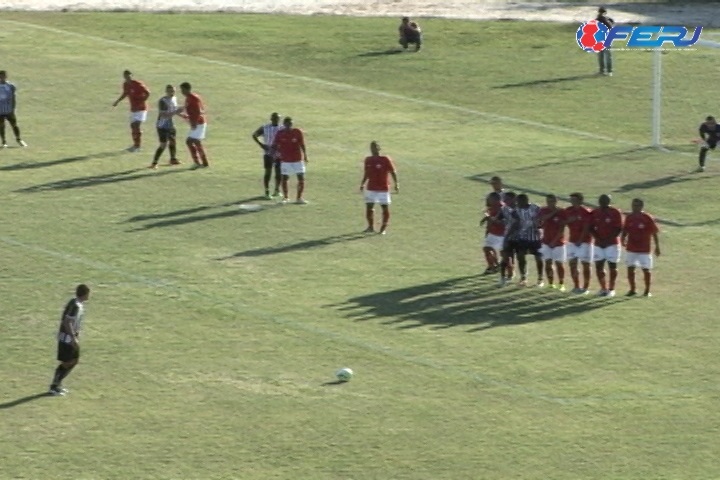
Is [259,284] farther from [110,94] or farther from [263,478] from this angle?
[110,94]

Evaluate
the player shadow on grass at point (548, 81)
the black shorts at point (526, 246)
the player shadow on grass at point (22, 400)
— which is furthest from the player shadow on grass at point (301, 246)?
the player shadow on grass at point (548, 81)

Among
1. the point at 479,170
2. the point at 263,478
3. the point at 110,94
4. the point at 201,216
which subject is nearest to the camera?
the point at 263,478

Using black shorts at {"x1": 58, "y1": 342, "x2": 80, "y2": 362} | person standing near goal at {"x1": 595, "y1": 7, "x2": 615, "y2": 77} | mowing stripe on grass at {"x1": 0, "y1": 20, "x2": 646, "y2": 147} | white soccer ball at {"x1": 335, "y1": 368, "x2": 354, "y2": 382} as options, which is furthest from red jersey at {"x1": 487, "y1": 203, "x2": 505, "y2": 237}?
person standing near goal at {"x1": 595, "y1": 7, "x2": 615, "y2": 77}

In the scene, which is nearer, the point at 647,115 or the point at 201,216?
the point at 201,216

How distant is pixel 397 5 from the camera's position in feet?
209

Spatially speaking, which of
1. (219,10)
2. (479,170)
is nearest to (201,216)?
(479,170)

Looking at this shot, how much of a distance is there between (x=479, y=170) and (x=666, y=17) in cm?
2188

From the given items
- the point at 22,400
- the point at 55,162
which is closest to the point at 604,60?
the point at 55,162

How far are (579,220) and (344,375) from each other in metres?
6.71

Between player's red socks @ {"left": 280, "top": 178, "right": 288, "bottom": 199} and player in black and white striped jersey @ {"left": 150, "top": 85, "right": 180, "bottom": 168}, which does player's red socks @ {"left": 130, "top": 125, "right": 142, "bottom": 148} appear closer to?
player in black and white striped jersey @ {"left": 150, "top": 85, "right": 180, "bottom": 168}

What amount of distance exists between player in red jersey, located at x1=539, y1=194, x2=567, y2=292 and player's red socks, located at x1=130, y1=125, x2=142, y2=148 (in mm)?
13708

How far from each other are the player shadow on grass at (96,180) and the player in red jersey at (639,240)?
13.0 meters

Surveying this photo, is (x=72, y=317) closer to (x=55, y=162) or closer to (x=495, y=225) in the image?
(x=495, y=225)

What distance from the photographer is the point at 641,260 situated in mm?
30469
